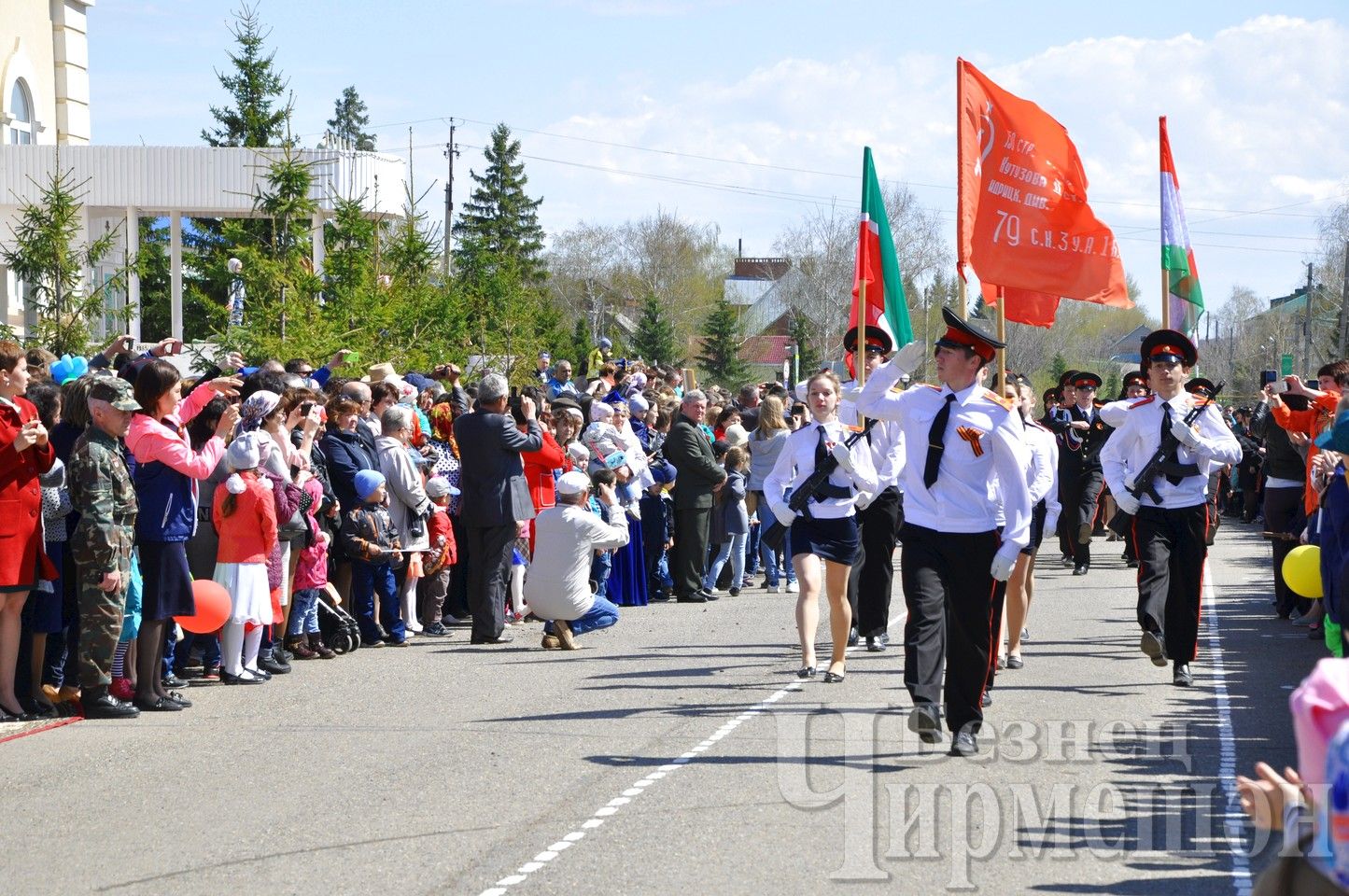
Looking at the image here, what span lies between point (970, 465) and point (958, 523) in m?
0.30

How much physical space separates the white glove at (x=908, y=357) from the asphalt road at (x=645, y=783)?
1928 mm

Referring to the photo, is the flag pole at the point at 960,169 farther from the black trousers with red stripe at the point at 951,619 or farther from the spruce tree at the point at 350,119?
the spruce tree at the point at 350,119

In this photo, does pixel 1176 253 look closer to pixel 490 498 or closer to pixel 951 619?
pixel 490 498

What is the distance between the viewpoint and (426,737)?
904cm

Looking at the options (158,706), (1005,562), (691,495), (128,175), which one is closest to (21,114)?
(128,175)

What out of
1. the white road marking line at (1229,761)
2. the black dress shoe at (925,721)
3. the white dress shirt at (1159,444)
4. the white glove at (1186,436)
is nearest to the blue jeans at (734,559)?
the white road marking line at (1229,761)

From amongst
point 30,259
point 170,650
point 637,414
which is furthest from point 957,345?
point 30,259

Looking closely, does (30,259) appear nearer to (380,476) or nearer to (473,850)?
(380,476)

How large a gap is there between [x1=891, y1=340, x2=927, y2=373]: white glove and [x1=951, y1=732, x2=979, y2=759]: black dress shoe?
1862mm

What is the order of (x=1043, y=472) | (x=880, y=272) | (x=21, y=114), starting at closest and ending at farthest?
(x=1043, y=472) → (x=880, y=272) → (x=21, y=114)

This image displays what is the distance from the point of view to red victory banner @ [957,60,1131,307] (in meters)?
14.2

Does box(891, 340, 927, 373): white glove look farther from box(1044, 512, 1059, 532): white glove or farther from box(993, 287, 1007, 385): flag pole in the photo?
box(1044, 512, 1059, 532): white glove

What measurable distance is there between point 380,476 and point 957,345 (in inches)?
223

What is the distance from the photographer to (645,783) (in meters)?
7.78
